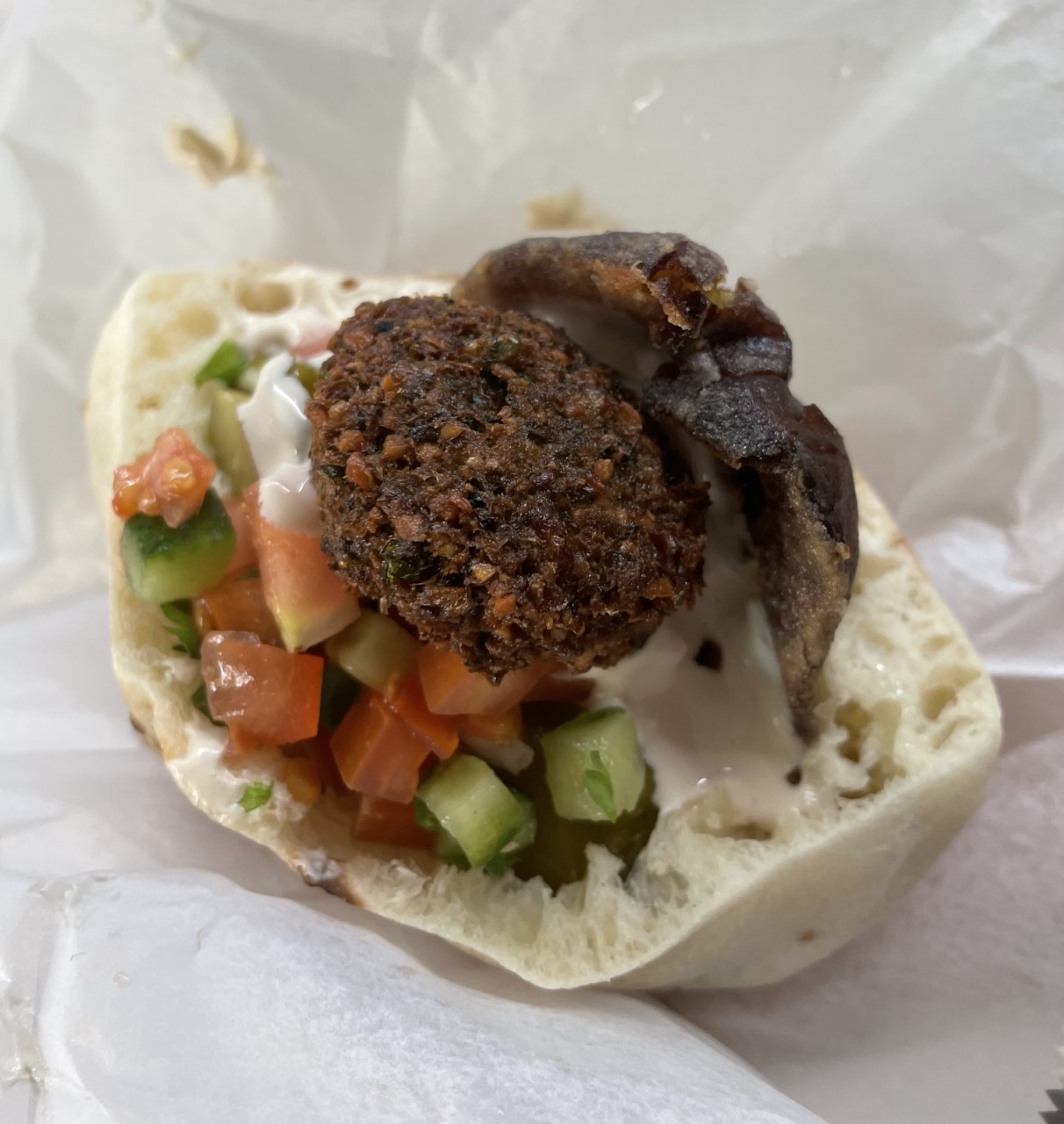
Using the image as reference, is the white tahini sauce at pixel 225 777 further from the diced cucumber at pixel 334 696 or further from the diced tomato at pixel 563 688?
the diced tomato at pixel 563 688

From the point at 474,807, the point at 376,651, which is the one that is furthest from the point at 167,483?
the point at 474,807

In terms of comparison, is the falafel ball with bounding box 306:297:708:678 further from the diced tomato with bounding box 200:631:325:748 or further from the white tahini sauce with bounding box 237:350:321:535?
the diced tomato with bounding box 200:631:325:748

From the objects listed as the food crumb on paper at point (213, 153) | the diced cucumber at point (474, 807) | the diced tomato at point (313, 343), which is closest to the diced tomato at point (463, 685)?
the diced cucumber at point (474, 807)

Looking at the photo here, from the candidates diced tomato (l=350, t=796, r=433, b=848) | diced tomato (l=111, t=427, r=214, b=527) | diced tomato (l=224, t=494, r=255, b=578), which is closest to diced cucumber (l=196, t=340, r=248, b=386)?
diced tomato (l=111, t=427, r=214, b=527)

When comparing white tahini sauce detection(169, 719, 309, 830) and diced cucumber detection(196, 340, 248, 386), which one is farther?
diced cucumber detection(196, 340, 248, 386)

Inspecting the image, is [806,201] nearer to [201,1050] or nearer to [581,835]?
[581,835]

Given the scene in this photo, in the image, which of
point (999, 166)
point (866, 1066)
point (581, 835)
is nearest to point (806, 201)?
point (999, 166)
